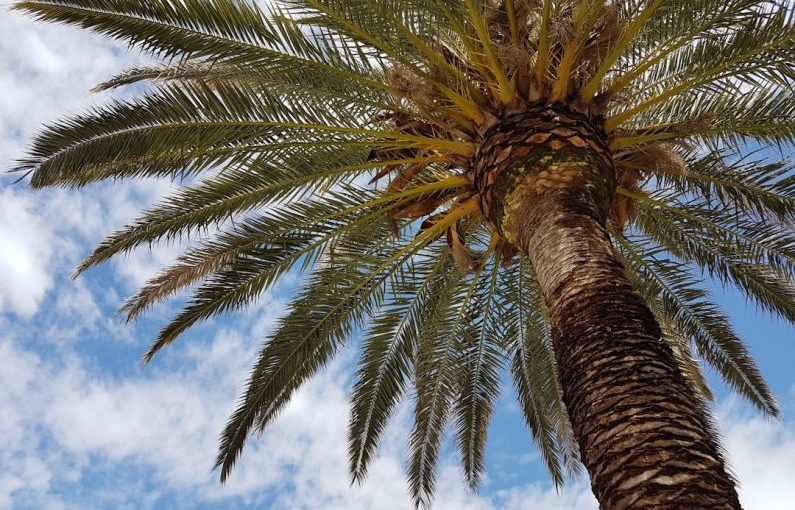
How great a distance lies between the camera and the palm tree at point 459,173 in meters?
5.29

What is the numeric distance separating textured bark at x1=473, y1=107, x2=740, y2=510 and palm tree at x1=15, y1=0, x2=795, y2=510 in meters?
0.02

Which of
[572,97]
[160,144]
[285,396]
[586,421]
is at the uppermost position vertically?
[572,97]

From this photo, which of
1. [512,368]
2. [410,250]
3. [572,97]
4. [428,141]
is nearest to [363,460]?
[512,368]

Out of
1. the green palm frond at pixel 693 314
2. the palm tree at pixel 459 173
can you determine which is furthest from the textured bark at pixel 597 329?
the green palm frond at pixel 693 314

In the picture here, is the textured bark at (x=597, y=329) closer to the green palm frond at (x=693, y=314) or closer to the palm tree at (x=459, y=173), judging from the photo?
the palm tree at (x=459, y=173)

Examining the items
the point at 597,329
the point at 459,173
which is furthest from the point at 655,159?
the point at 597,329

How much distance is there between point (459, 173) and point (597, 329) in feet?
10.8

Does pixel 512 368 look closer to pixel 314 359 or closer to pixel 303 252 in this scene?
pixel 314 359

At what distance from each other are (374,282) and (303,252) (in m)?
0.86

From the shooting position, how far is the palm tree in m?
5.29

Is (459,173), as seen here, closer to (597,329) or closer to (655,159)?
(655,159)

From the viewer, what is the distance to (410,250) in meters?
7.78

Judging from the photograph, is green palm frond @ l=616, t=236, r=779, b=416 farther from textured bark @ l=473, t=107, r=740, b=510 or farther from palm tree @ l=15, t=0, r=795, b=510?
textured bark @ l=473, t=107, r=740, b=510

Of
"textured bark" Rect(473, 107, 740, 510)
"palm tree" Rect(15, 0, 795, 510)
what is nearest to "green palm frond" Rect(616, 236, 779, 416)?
"palm tree" Rect(15, 0, 795, 510)
